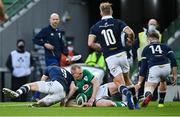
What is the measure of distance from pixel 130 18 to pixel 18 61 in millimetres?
10551

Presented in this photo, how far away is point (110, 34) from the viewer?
47.2 ft

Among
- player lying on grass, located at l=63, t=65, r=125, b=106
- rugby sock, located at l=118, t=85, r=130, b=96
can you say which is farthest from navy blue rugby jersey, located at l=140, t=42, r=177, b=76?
rugby sock, located at l=118, t=85, r=130, b=96

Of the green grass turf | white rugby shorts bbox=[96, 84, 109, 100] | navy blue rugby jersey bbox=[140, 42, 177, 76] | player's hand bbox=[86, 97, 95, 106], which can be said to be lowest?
the green grass turf

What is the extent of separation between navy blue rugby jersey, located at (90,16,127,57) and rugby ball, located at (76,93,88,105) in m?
1.75

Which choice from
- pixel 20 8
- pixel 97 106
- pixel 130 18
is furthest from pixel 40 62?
pixel 97 106

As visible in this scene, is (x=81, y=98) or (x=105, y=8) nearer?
(x=105, y=8)

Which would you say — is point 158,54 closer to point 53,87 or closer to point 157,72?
point 157,72

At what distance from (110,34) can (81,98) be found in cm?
202

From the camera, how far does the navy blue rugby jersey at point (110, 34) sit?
14375mm

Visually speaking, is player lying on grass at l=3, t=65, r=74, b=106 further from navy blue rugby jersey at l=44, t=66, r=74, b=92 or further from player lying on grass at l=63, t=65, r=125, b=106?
player lying on grass at l=63, t=65, r=125, b=106

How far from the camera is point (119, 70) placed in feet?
46.9

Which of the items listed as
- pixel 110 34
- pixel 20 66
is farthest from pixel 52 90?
pixel 20 66

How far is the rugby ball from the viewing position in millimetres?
15801

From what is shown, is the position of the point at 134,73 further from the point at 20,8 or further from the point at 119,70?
the point at 119,70
